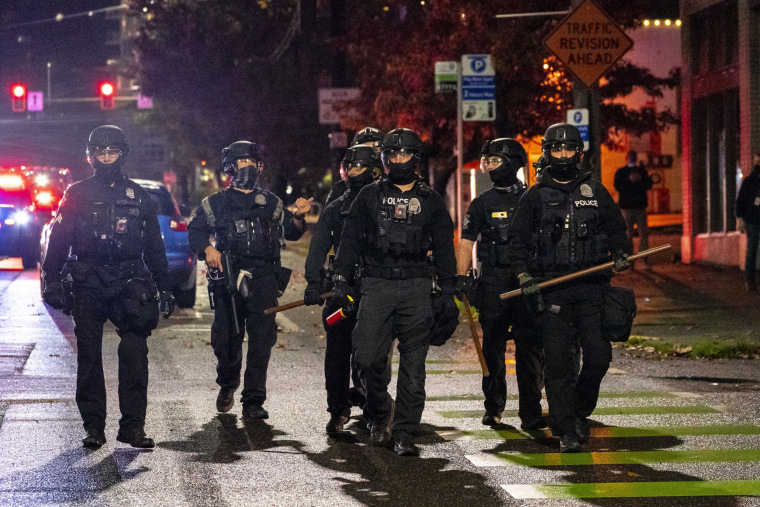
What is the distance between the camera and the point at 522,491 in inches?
257

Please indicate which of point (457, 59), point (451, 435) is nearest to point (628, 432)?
point (451, 435)

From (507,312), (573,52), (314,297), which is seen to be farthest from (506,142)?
(573,52)

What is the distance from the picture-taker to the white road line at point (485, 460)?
720 centimetres

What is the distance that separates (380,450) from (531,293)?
4.36 feet

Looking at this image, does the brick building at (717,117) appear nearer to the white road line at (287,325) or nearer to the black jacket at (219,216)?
the white road line at (287,325)

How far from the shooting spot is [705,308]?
1515 cm

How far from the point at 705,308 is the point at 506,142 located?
7.33 m

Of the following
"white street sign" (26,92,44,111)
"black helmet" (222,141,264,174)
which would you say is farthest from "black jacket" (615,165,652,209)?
"white street sign" (26,92,44,111)

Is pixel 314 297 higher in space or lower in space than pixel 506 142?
lower

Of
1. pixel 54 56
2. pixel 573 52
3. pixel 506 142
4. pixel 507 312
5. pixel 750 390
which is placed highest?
pixel 54 56

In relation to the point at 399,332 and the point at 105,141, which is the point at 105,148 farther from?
the point at 399,332

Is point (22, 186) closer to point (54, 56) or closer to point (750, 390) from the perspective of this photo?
point (750, 390)

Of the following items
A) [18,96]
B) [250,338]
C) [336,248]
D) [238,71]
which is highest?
[238,71]

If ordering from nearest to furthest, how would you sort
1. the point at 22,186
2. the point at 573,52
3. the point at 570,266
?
the point at 570,266, the point at 573,52, the point at 22,186
